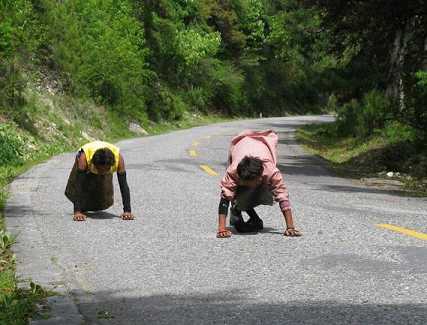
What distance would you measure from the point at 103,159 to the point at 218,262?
2.72m

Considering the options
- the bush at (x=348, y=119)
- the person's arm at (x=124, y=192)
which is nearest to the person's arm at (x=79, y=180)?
the person's arm at (x=124, y=192)

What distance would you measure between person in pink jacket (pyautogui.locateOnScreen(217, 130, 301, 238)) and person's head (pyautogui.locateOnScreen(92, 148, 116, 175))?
1683 millimetres

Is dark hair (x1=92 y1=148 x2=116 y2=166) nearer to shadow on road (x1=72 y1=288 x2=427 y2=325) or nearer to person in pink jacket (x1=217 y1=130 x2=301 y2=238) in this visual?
person in pink jacket (x1=217 y1=130 x2=301 y2=238)

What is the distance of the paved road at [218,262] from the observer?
15.5 ft

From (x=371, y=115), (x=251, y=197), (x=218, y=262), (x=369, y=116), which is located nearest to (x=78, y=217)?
(x=251, y=197)

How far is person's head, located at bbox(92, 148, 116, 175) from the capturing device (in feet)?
27.4

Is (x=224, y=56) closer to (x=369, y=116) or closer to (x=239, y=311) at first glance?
(x=369, y=116)

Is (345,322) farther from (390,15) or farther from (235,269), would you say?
(390,15)

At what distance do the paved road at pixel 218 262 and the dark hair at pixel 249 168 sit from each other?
0.72m

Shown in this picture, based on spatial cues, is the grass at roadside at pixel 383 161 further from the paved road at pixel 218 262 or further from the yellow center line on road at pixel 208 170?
the paved road at pixel 218 262

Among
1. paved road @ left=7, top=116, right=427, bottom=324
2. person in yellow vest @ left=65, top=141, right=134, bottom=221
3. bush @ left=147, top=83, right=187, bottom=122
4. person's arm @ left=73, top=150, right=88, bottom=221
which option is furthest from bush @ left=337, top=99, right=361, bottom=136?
person's arm @ left=73, top=150, right=88, bottom=221

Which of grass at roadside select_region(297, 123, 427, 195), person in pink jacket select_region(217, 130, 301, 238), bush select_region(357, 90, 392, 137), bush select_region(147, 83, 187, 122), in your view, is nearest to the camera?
person in pink jacket select_region(217, 130, 301, 238)

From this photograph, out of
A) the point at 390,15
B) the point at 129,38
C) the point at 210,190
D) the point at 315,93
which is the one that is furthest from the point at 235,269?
the point at 315,93

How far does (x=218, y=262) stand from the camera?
624 centimetres
